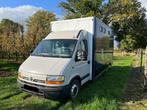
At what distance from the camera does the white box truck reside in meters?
6.70

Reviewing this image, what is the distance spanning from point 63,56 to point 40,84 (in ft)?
4.32

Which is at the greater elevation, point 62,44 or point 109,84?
point 62,44

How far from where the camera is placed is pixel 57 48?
795 cm

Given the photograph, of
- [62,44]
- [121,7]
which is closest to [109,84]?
[62,44]

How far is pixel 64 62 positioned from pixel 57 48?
1029 mm

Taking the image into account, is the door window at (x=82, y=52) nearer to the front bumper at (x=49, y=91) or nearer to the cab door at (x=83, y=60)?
the cab door at (x=83, y=60)

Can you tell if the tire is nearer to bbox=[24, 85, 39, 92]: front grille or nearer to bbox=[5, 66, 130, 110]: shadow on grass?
bbox=[5, 66, 130, 110]: shadow on grass

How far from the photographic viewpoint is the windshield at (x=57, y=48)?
25.1 feet

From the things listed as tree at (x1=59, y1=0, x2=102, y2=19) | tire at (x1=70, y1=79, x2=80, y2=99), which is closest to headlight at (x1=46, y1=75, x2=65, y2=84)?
tire at (x1=70, y1=79, x2=80, y2=99)

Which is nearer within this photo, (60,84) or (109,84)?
(60,84)

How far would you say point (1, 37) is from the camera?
20.9 meters

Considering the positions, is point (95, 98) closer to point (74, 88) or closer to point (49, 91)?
point (74, 88)

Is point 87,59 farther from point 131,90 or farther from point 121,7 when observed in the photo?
point 121,7

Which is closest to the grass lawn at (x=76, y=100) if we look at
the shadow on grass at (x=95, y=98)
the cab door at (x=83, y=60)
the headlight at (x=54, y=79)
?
the shadow on grass at (x=95, y=98)
